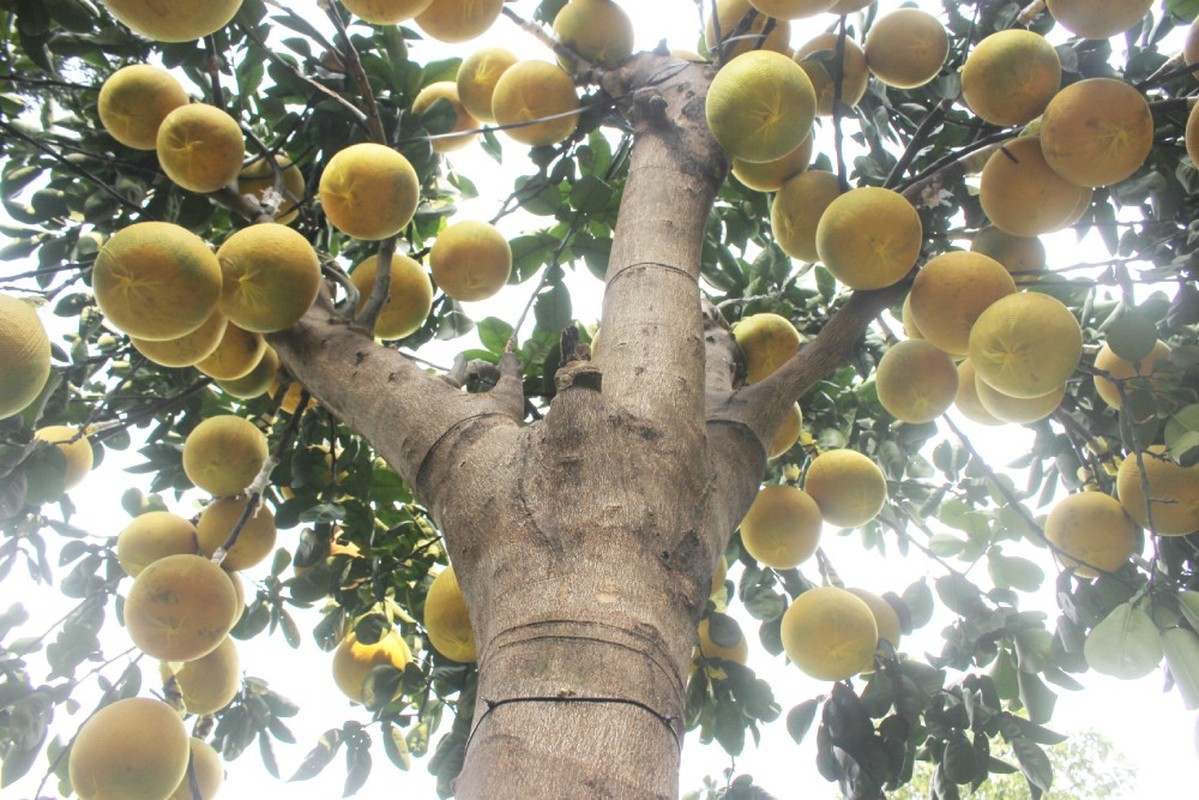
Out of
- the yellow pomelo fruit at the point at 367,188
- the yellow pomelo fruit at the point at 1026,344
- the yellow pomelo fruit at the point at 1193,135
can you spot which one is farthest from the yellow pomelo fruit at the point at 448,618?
the yellow pomelo fruit at the point at 1193,135

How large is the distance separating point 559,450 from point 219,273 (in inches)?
33.8

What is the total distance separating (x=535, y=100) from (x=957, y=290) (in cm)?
113

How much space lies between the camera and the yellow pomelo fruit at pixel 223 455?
2213 millimetres

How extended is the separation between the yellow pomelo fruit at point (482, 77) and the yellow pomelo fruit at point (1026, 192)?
1.28 meters

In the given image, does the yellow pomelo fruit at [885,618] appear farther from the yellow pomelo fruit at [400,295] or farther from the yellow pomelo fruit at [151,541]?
the yellow pomelo fruit at [151,541]

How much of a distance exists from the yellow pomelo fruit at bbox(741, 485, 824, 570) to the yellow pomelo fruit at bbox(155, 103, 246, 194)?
1427mm

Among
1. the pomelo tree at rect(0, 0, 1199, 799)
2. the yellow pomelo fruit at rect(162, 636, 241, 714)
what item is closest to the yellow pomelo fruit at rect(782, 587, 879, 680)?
the pomelo tree at rect(0, 0, 1199, 799)

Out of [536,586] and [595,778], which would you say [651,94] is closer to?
[536,586]

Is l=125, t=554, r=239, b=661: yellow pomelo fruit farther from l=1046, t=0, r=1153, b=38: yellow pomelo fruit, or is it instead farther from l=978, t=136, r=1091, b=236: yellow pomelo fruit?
l=1046, t=0, r=1153, b=38: yellow pomelo fruit

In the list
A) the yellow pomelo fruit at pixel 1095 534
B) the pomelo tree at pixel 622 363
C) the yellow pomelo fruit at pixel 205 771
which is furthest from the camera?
the yellow pomelo fruit at pixel 205 771

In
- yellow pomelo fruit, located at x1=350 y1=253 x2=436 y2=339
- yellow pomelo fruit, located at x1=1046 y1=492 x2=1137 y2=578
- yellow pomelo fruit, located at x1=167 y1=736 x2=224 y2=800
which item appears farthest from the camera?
yellow pomelo fruit, located at x1=350 y1=253 x2=436 y2=339

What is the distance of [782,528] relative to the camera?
219 cm

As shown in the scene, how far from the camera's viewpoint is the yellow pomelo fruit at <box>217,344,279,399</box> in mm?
2324

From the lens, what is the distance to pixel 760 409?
162 cm
